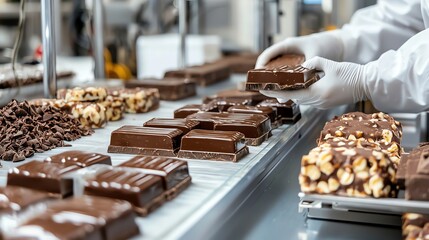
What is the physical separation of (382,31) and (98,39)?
1.44 meters

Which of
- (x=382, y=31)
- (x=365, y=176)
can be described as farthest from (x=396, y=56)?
(x=365, y=176)

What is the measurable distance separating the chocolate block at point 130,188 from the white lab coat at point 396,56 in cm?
109

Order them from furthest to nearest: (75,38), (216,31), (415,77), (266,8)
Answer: (216,31), (75,38), (266,8), (415,77)

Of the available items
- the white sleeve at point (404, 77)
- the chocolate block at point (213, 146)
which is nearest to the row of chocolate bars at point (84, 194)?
the chocolate block at point (213, 146)

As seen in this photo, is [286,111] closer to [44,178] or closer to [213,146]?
[213,146]

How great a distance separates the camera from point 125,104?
2.37 m

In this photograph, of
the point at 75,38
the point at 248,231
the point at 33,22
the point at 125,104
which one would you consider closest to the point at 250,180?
the point at 248,231

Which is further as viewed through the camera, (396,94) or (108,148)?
(396,94)

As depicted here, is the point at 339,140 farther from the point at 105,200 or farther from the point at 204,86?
the point at 204,86

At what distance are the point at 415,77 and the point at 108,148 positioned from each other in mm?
1038

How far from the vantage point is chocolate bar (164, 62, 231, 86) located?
3.10m

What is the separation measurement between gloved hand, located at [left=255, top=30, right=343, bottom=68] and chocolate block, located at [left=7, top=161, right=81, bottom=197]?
1185 millimetres

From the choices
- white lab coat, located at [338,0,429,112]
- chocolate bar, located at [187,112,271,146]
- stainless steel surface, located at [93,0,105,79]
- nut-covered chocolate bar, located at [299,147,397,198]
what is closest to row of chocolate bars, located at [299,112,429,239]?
nut-covered chocolate bar, located at [299,147,397,198]

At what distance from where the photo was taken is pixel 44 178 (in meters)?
1.27
